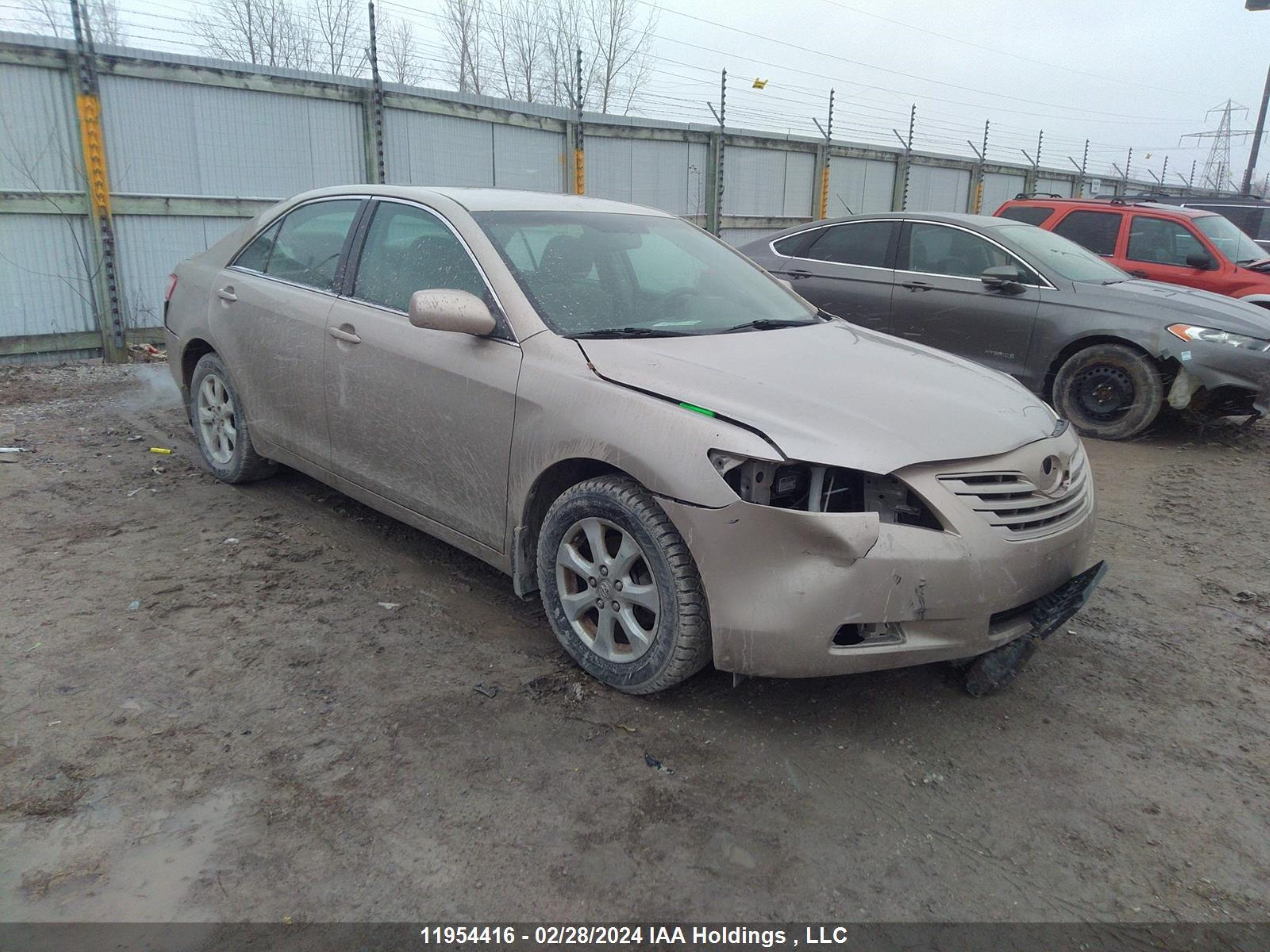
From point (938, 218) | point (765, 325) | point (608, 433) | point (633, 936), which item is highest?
point (938, 218)

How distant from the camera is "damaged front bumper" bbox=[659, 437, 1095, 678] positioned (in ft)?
8.75

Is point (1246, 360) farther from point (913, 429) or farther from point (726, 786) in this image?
point (726, 786)

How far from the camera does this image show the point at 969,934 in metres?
2.19

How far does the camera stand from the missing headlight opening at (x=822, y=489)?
9.04 ft

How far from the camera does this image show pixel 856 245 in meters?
7.96

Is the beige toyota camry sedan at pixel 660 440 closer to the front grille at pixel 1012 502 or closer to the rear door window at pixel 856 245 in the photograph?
the front grille at pixel 1012 502

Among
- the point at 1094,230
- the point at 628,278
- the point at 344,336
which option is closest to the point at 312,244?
the point at 344,336

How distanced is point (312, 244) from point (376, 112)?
6055mm

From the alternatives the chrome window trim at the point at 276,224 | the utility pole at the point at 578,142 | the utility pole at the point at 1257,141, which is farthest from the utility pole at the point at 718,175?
the utility pole at the point at 1257,141

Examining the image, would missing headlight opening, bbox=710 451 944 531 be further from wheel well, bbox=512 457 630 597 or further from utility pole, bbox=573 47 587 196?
utility pole, bbox=573 47 587 196

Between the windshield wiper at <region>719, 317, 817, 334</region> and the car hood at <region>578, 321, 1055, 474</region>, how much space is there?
8 cm

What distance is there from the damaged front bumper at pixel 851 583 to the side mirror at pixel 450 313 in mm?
1072

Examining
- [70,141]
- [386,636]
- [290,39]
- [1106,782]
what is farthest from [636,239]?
[290,39]

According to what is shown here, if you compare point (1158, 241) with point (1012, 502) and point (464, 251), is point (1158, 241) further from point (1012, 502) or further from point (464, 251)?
point (464, 251)
